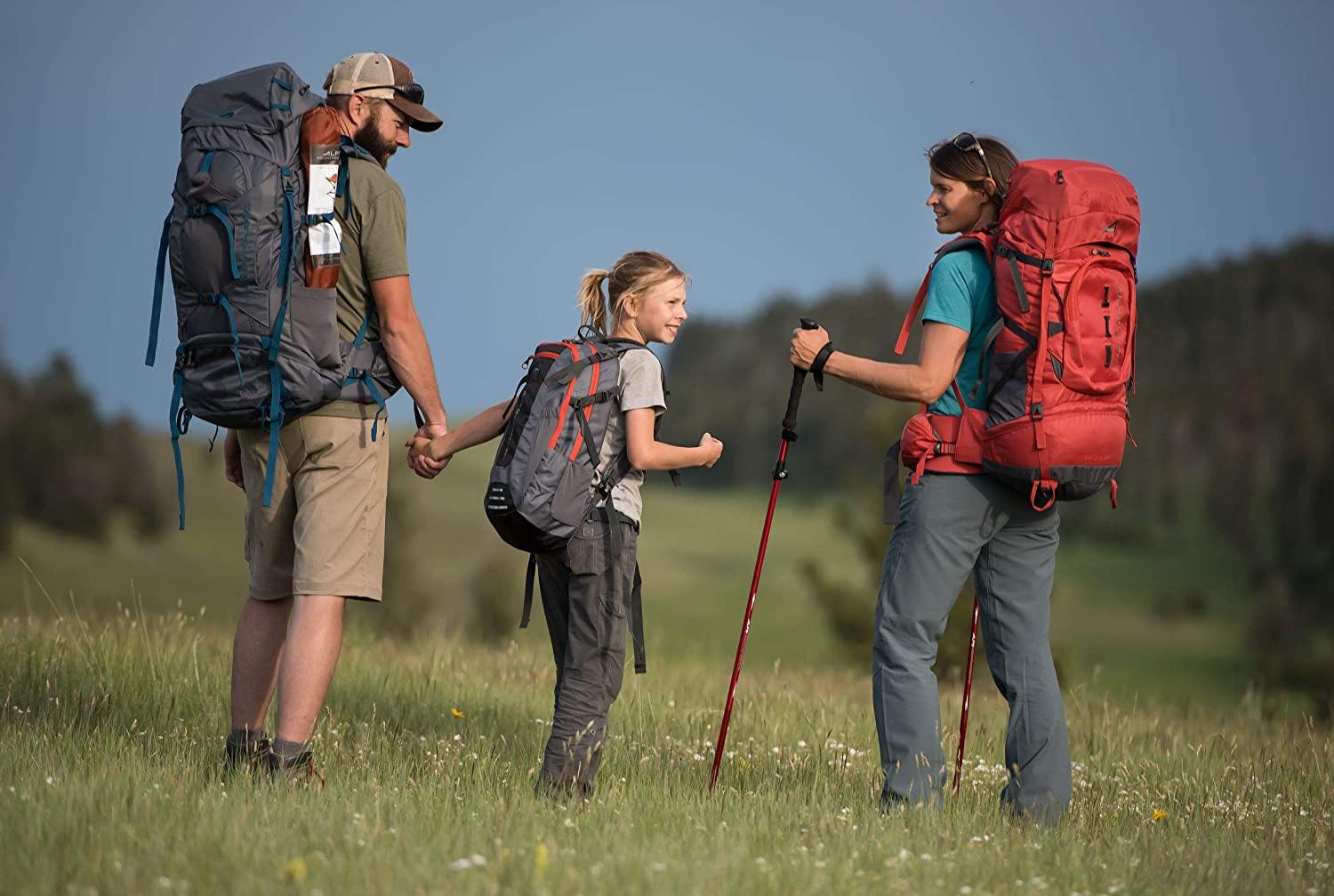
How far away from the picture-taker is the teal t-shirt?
450 centimetres

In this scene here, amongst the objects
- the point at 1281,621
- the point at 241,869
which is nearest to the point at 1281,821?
the point at 241,869

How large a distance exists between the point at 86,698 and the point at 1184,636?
7186 centimetres

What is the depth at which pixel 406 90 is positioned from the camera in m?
4.98

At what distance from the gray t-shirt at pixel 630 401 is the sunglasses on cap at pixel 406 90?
4.23ft

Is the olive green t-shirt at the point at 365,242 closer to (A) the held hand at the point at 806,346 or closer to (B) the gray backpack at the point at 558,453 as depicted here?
(B) the gray backpack at the point at 558,453

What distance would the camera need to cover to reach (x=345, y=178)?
15.6 ft

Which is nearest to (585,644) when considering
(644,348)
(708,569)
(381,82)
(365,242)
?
(644,348)

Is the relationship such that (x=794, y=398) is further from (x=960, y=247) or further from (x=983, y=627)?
(x=983, y=627)

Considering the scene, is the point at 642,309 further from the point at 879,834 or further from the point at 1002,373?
the point at 879,834

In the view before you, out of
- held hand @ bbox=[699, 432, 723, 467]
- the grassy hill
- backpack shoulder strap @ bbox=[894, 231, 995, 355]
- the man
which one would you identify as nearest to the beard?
Answer: the man

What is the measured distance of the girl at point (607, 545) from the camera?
4.68 meters

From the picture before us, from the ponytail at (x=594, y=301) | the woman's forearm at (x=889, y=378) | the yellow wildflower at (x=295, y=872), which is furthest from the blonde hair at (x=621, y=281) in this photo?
the yellow wildflower at (x=295, y=872)

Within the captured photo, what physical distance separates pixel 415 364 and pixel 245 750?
63.0 inches

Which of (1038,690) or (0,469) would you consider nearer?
(1038,690)
